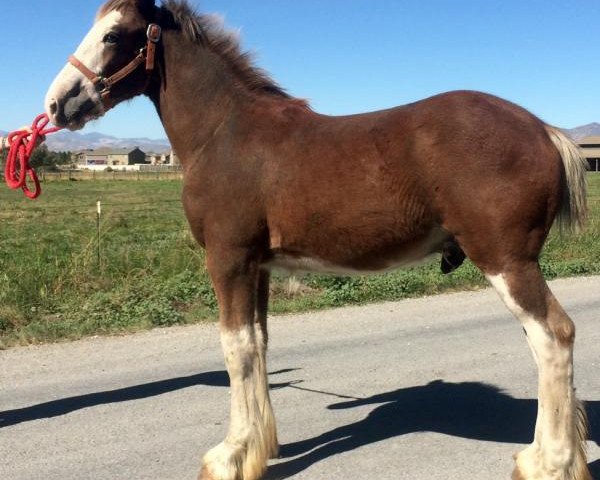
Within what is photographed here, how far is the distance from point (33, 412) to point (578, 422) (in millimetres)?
3465

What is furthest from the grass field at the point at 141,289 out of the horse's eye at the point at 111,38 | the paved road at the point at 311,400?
the horse's eye at the point at 111,38

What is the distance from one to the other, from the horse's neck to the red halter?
87 mm

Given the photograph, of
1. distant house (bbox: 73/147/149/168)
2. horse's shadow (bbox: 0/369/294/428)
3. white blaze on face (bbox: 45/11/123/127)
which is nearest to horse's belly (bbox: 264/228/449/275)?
white blaze on face (bbox: 45/11/123/127)

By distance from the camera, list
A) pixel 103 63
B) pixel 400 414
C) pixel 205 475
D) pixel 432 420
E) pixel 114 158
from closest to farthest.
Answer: pixel 205 475, pixel 103 63, pixel 432 420, pixel 400 414, pixel 114 158

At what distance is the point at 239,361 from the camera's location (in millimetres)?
3621

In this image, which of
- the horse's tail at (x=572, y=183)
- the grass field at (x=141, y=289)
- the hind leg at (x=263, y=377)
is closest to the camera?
the horse's tail at (x=572, y=183)

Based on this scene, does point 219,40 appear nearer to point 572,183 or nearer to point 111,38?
point 111,38

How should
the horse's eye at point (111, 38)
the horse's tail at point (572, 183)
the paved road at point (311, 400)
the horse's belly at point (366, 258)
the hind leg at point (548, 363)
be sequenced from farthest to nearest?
the paved road at point (311, 400) → the horse's eye at point (111, 38) → the horse's belly at point (366, 258) → the horse's tail at point (572, 183) → the hind leg at point (548, 363)

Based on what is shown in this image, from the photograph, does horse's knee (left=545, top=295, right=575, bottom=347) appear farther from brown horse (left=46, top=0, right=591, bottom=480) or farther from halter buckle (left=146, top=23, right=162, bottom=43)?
halter buckle (left=146, top=23, right=162, bottom=43)

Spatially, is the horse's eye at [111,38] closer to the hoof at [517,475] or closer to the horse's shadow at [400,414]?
the horse's shadow at [400,414]

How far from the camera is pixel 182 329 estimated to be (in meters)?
7.11

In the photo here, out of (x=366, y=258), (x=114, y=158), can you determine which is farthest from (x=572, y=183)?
(x=114, y=158)

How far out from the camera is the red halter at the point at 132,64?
3.71 meters

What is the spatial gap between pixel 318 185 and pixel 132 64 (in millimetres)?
1258
